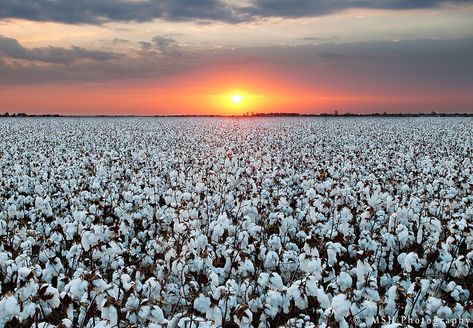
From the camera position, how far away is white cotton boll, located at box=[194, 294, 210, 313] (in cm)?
405

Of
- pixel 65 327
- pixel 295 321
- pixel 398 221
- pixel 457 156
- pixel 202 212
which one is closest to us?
pixel 65 327

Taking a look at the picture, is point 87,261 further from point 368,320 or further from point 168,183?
point 168,183

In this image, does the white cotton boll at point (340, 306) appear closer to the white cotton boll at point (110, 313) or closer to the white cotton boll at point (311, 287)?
the white cotton boll at point (311, 287)

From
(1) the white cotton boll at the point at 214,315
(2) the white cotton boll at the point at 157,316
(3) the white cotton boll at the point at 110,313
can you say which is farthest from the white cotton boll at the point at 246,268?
(3) the white cotton boll at the point at 110,313

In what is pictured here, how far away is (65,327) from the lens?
12.1ft

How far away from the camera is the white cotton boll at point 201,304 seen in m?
4.05

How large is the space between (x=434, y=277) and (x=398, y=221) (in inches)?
70.8

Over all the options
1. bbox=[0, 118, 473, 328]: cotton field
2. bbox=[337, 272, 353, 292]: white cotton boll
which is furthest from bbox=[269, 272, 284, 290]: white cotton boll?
bbox=[337, 272, 353, 292]: white cotton boll

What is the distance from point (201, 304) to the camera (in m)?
4.07

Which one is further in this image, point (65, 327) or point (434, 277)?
point (434, 277)

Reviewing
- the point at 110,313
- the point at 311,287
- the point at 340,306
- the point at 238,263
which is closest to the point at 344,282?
the point at 311,287

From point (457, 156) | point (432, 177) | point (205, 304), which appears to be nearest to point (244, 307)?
point (205, 304)

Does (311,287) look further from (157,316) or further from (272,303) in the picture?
(157,316)

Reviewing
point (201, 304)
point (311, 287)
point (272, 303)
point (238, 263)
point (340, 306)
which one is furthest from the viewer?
point (238, 263)
